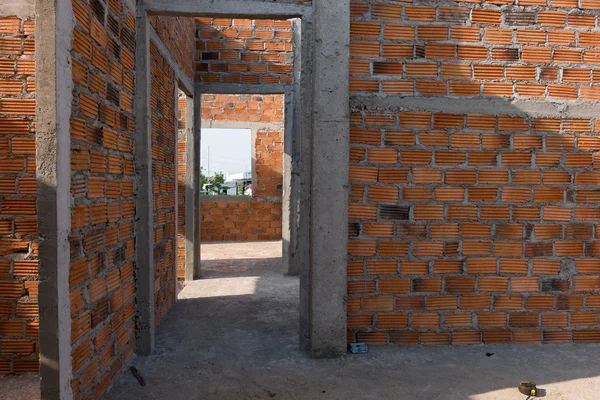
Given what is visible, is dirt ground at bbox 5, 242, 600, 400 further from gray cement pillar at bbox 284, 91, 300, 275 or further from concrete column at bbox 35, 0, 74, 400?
gray cement pillar at bbox 284, 91, 300, 275

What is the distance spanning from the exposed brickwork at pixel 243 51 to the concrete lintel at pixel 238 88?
0.22 ft

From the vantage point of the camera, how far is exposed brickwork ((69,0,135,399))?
2012mm

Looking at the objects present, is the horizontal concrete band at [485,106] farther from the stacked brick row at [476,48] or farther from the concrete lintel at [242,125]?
the concrete lintel at [242,125]

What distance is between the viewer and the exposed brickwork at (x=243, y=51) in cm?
559

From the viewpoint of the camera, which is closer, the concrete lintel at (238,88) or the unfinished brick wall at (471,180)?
the unfinished brick wall at (471,180)

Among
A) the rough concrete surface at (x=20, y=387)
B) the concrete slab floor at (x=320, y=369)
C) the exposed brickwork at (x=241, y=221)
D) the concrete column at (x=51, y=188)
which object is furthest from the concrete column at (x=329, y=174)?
the exposed brickwork at (x=241, y=221)

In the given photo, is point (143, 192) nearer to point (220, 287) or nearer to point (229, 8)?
point (229, 8)

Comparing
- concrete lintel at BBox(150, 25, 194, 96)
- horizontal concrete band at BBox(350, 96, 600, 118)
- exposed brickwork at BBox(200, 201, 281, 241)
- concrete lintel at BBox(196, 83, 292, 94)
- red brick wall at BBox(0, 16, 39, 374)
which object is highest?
concrete lintel at BBox(196, 83, 292, 94)

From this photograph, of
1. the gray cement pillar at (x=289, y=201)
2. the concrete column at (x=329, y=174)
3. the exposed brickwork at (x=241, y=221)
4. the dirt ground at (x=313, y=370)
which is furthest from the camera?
the exposed brickwork at (x=241, y=221)

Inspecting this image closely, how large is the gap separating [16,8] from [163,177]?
1775 mm

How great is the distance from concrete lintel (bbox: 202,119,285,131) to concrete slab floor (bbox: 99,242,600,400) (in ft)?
19.5

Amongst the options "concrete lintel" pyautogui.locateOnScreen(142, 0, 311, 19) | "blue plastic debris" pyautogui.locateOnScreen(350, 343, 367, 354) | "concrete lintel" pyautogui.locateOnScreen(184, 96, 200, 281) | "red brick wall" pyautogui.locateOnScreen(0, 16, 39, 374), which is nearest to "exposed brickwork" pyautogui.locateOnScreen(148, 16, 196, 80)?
"concrete lintel" pyautogui.locateOnScreen(142, 0, 311, 19)

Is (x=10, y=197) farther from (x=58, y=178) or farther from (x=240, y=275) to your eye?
(x=240, y=275)

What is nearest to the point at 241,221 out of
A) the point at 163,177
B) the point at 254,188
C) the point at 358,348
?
the point at 254,188
